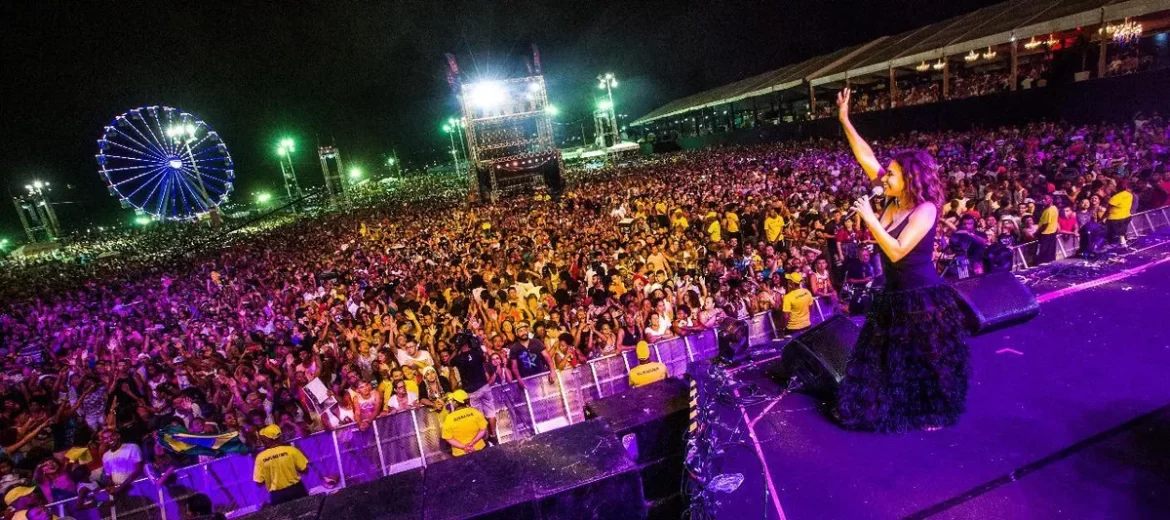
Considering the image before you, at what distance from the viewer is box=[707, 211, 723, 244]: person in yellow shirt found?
10.4m

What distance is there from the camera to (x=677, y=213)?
11820 mm

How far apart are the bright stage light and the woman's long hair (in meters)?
22.2

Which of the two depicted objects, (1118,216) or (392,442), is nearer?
(392,442)

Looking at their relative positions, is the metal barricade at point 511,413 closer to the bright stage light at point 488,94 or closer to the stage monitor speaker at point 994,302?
the stage monitor speaker at point 994,302

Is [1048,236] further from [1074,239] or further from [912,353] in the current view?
[912,353]

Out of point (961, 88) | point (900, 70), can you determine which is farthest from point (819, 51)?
point (961, 88)

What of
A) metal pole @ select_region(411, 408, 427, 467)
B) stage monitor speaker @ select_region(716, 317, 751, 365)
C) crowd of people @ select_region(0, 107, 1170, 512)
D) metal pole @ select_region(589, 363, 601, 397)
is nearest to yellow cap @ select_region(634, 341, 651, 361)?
crowd of people @ select_region(0, 107, 1170, 512)

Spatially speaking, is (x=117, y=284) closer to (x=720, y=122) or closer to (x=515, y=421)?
(x=515, y=421)

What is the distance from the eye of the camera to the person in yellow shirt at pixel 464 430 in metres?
5.06

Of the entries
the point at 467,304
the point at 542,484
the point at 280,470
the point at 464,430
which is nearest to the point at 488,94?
the point at 467,304

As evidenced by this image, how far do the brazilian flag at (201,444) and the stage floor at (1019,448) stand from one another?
4.77 metres

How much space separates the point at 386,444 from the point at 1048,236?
26.2ft

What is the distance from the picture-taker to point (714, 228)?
10.5 m

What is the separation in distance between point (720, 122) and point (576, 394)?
155ft
